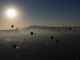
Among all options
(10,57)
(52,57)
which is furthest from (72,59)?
(10,57)

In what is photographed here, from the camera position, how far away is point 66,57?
117 metres

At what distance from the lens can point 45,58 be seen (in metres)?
112

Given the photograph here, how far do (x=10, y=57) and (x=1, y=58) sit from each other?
5392mm

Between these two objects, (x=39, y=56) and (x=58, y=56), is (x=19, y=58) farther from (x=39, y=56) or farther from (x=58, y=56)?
(x=58, y=56)

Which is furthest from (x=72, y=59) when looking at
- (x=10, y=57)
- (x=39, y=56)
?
(x=10, y=57)

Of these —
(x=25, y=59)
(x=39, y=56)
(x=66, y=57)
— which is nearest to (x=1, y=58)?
(x=25, y=59)

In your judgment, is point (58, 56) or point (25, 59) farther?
point (58, 56)

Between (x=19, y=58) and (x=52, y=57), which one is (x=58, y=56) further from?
(x=19, y=58)

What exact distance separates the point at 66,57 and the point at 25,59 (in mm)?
24653

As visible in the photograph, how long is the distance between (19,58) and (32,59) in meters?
7.95

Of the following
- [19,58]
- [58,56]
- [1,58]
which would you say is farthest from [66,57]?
[1,58]

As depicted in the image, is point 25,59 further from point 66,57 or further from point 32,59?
point 66,57

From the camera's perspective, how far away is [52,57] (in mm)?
115062

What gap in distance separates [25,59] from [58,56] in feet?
67.8
